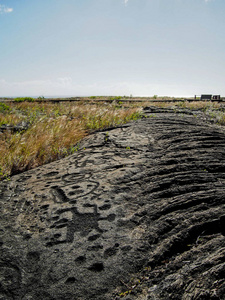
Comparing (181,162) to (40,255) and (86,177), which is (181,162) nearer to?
(86,177)

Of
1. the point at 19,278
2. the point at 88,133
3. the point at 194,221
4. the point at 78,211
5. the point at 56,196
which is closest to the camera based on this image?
the point at 19,278

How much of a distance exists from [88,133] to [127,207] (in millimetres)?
3413

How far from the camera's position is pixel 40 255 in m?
1.55

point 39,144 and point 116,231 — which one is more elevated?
point 39,144

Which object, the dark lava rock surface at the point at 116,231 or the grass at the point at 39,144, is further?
the grass at the point at 39,144

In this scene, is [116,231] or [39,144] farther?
[39,144]

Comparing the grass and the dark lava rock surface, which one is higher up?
the grass

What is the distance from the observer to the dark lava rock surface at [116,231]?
4.32ft

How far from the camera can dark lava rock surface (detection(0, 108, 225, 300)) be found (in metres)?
1.32

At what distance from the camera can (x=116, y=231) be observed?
174cm

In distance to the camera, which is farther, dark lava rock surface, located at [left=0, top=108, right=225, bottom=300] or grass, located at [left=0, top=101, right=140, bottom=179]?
grass, located at [left=0, top=101, right=140, bottom=179]

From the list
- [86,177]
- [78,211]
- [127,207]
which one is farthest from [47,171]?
[127,207]

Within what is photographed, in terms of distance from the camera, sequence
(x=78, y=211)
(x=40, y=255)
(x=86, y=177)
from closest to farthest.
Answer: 1. (x=40, y=255)
2. (x=78, y=211)
3. (x=86, y=177)

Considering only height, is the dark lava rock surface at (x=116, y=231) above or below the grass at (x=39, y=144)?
below
